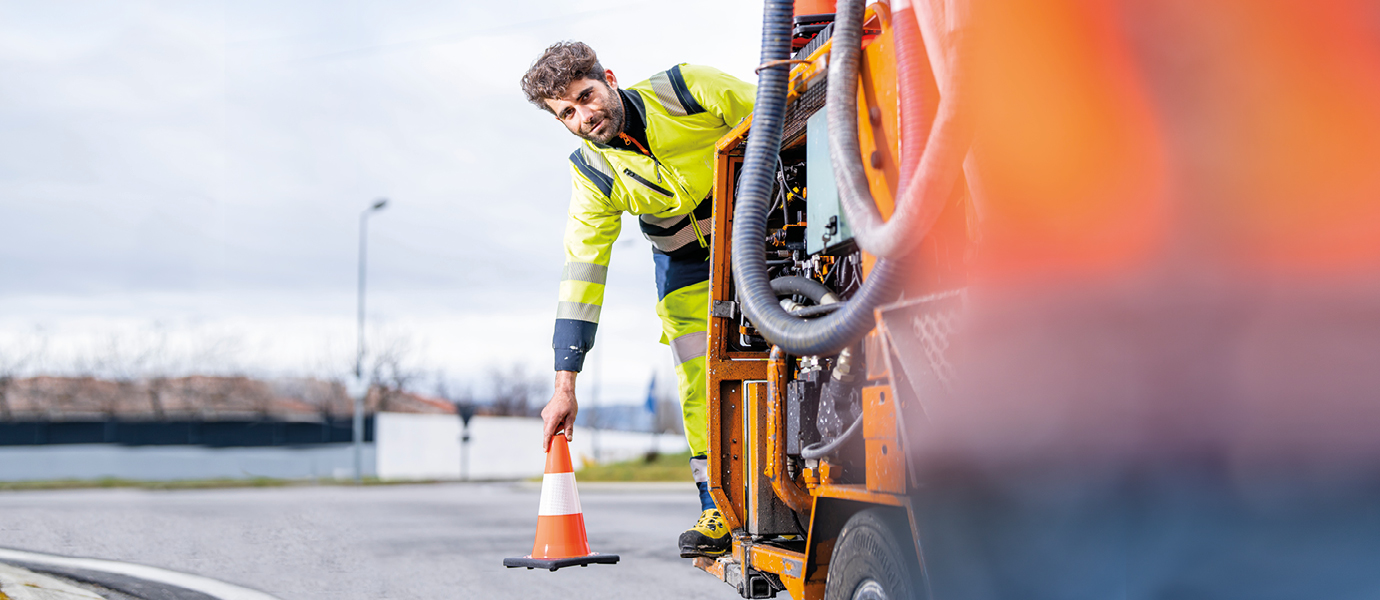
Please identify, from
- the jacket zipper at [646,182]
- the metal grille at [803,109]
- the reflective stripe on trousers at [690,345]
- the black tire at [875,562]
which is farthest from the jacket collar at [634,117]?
the black tire at [875,562]

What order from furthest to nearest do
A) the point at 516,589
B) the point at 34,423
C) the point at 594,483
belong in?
the point at 34,423 → the point at 594,483 → the point at 516,589

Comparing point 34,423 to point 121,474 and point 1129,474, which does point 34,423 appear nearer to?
point 121,474

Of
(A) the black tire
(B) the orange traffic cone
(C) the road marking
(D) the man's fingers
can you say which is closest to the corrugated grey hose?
(A) the black tire

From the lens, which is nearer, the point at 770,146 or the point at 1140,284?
the point at 1140,284

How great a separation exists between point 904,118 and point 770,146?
1.84 feet

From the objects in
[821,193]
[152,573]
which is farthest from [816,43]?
[152,573]

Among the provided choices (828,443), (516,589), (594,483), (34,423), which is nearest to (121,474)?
(34,423)

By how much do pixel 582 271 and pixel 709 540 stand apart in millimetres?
1225

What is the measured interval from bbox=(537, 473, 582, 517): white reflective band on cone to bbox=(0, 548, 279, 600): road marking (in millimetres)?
1750

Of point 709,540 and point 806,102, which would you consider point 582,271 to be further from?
point 806,102

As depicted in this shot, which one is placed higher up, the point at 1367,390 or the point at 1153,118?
the point at 1153,118

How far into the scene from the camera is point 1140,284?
1.78 m

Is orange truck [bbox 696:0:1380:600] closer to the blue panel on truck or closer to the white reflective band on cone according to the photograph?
the blue panel on truck

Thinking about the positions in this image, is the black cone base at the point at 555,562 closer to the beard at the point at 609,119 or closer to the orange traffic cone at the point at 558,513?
the orange traffic cone at the point at 558,513
